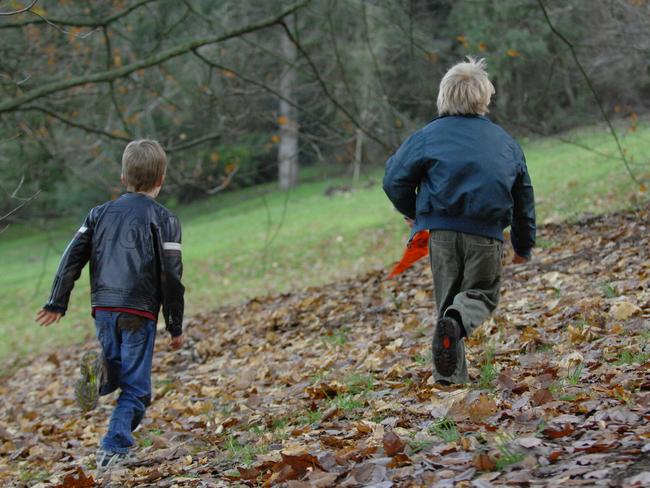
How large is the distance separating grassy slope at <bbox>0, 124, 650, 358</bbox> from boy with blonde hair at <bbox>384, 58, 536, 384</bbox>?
5.94 m

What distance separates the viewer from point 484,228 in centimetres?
471

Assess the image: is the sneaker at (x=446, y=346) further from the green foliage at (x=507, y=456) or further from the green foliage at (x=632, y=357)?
the green foliage at (x=507, y=456)

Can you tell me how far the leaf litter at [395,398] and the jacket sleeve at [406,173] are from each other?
108cm

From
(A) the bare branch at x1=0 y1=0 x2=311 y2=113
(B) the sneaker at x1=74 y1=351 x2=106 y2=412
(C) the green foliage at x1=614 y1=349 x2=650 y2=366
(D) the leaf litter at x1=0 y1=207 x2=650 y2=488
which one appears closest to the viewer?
(D) the leaf litter at x1=0 y1=207 x2=650 y2=488

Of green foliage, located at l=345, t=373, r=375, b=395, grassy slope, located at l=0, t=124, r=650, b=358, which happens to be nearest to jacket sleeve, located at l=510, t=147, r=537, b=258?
green foliage, located at l=345, t=373, r=375, b=395

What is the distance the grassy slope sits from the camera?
49.8 feet

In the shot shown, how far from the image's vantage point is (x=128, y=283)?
4879 mm

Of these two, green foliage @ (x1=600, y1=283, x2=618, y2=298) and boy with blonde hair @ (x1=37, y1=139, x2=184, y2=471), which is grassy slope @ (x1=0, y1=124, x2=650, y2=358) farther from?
boy with blonde hair @ (x1=37, y1=139, x2=184, y2=471)

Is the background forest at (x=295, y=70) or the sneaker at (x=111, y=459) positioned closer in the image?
the sneaker at (x=111, y=459)

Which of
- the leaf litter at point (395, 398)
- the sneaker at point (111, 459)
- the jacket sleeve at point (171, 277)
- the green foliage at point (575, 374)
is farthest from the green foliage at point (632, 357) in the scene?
the sneaker at point (111, 459)

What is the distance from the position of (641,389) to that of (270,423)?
6.94 ft

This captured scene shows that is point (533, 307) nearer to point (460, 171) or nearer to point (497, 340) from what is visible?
point (497, 340)

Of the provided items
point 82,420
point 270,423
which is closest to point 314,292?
point 82,420

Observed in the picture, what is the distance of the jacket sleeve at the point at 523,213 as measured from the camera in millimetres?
4836
